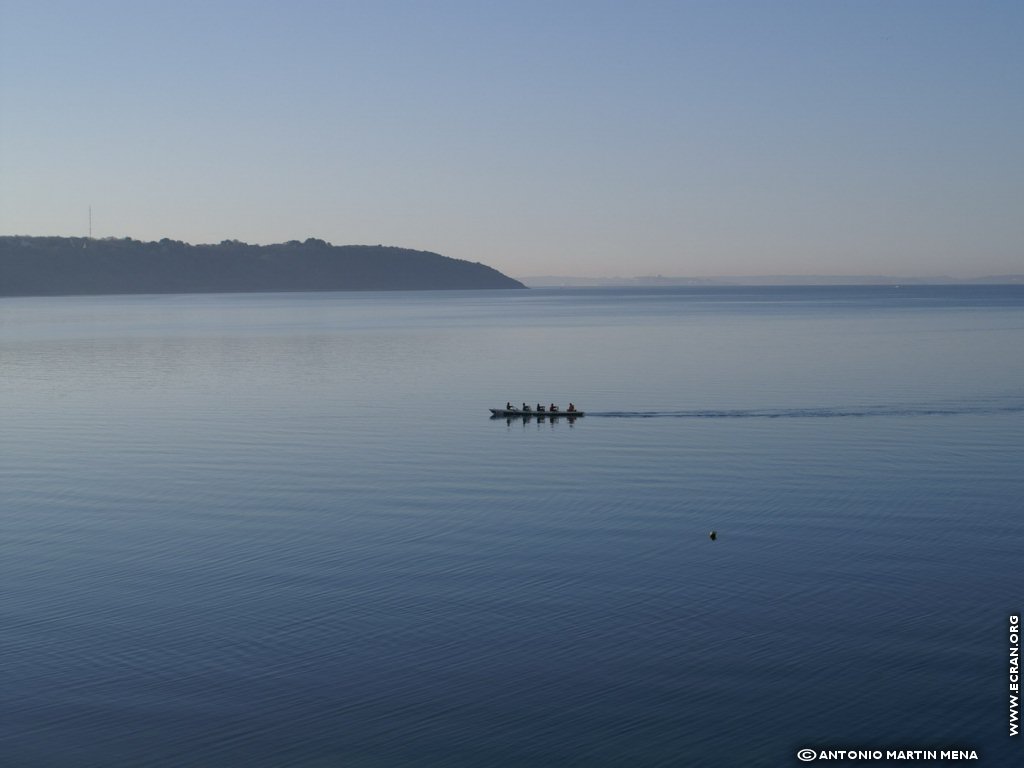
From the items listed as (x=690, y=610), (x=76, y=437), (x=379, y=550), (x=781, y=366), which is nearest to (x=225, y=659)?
(x=379, y=550)

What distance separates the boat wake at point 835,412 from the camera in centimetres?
7162

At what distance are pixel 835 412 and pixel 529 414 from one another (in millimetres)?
20342

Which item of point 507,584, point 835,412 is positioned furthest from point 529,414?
point 507,584

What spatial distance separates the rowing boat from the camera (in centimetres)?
7362

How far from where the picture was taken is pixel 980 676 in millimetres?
27219

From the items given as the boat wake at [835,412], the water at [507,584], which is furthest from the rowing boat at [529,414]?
the boat wake at [835,412]

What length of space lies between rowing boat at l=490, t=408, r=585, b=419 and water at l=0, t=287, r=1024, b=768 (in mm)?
725

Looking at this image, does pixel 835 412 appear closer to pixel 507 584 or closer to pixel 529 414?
pixel 529 414

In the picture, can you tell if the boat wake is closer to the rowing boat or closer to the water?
the water

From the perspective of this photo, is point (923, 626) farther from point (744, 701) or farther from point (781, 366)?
point (781, 366)

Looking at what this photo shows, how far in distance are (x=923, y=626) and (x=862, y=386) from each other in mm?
60210

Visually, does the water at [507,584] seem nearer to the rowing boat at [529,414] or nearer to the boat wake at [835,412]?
the boat wake at [835,412]

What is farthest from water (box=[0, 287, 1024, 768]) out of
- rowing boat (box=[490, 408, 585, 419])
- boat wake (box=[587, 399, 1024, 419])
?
rowing boat (box=[490, 408, 585, 419])

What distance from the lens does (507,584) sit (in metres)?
34.8
